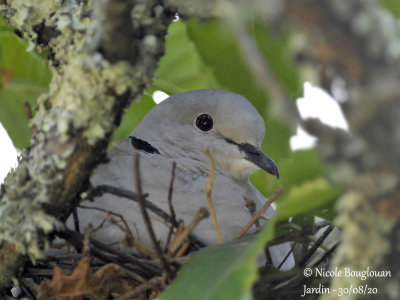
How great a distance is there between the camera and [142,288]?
4.59 feet

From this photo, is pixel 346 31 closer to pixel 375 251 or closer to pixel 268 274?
pixel 375 251

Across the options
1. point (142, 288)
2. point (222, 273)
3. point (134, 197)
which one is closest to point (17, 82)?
point (134, 197)

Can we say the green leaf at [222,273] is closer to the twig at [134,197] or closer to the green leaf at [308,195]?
the green leaf at [308,195]

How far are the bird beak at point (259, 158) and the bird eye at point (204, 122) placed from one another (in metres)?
0.15

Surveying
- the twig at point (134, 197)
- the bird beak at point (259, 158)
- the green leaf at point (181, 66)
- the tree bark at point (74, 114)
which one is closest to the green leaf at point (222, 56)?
the green leaf at point (181, 66)

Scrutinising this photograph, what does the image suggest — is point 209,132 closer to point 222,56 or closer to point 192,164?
point 192,164

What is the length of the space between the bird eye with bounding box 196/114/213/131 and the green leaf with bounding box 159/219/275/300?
41.1 inches

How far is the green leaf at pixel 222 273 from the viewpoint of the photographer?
90cm

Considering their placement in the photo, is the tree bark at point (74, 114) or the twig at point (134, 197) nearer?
the tree bark at point (74, 114)

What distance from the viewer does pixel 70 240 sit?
4.77 feet

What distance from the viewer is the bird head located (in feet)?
A: 6.64

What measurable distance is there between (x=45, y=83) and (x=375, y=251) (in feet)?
4.75

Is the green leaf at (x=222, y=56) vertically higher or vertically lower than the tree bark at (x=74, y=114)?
higher

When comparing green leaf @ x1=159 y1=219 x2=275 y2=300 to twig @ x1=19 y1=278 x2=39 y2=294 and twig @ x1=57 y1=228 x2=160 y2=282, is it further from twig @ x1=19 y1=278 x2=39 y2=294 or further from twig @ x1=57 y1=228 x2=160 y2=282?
twig @ x1=19 y1=278 x2=39 y2=294
